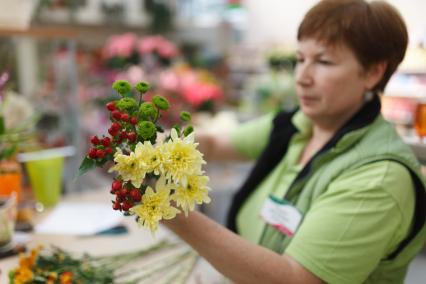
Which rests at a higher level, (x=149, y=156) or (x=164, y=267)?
(x=149, y=156)

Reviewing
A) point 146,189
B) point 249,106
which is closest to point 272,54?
point 249,106

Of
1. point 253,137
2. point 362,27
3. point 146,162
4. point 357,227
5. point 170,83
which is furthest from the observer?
point 170,83

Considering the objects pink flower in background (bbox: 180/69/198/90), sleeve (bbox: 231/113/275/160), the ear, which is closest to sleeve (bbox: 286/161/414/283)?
the ear

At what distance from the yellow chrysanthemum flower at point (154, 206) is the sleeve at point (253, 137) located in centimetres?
90

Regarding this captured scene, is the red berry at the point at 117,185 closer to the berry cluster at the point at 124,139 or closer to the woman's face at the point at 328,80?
the berry cluster at the point at 124,139

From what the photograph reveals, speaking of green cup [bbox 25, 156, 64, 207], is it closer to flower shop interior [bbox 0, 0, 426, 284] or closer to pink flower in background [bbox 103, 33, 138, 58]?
flower shop interior [bbox 0, 0, 426, 284]

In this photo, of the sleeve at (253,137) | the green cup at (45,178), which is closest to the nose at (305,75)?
the sleeve at (253,137)

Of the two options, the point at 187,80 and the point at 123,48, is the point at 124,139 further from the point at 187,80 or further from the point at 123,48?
the point at 123,48

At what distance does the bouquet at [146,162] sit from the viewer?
668 mm

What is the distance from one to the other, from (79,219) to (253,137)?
648 millimetres

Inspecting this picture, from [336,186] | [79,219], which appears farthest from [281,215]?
[79,219]

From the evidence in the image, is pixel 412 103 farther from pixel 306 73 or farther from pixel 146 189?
pixel 146 189

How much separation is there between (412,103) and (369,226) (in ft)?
4.64

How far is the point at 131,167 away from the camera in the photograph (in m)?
0.68
